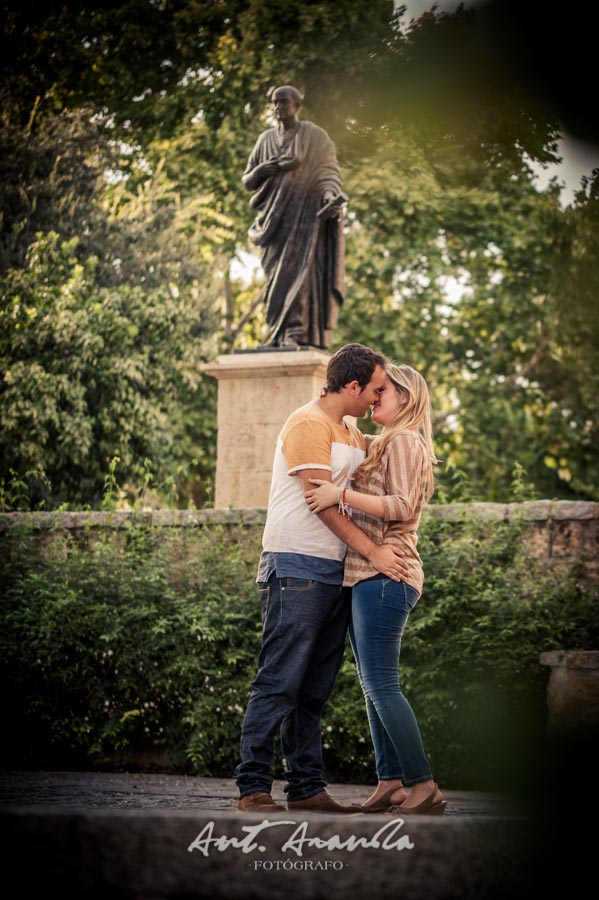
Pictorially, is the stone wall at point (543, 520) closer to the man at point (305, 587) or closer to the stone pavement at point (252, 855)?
the man at point (305, 587)

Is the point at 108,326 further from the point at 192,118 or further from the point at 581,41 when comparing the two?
the point at 581,41

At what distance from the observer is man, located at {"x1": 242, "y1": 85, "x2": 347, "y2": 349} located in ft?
28.8

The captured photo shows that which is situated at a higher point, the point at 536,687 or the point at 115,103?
the point at 115,103

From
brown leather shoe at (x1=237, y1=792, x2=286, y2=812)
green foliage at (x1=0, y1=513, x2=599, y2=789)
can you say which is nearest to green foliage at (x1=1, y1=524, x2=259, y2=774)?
green foliage at (x1=0, y1=513, x2=599, y2=789)

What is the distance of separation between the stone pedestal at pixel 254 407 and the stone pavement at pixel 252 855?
688 centimetres

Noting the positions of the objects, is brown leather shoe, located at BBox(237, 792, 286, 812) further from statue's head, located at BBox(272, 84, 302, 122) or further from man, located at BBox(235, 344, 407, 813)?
statue's head, located at BBox(272, 84, 302, 122)

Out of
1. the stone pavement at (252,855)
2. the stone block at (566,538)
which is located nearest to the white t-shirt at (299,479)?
the stone pavement at (252,855)

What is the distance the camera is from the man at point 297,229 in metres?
8.77

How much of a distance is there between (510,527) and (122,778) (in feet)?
9.40

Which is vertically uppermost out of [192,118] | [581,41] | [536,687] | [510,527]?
[192,118]

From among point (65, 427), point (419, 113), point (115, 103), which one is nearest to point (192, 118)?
point (115, 103)

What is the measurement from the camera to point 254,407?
29.3 feet

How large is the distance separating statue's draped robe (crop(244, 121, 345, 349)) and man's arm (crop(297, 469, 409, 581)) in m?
5.33

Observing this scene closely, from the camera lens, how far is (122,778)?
576 cm
